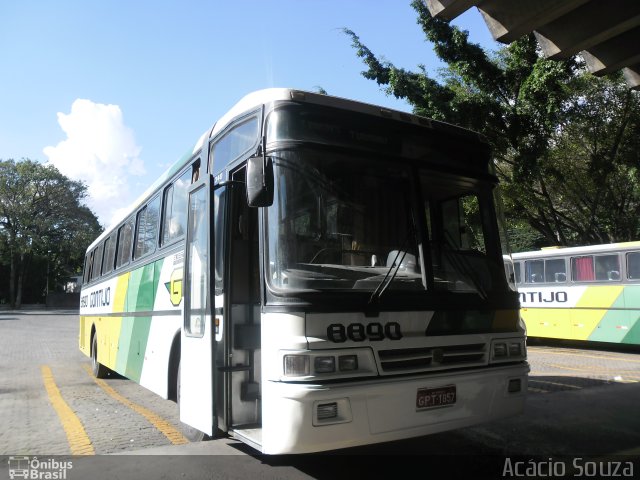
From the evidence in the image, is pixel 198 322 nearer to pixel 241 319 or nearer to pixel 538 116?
pixel 241 319

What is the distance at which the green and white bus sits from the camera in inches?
154

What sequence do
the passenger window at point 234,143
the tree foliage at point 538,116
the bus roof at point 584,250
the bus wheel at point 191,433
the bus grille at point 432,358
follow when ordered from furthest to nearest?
1. the tree foliage at point 538,116
2. the bus roof at point 584,250
3. the bus wheel at point 191,433
4. the passenger window at point 234,143
5. the bus grille at point 432,358

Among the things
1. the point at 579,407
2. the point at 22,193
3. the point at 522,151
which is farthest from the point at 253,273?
the point at 22,193

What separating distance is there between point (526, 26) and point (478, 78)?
10451mm

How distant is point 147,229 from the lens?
25.6ft

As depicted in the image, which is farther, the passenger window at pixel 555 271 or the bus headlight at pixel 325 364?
the passenger window at pixel 555 271

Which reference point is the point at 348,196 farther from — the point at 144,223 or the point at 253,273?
the point at 144,223

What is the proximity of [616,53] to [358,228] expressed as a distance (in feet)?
18.4

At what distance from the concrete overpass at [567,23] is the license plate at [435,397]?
419 cm

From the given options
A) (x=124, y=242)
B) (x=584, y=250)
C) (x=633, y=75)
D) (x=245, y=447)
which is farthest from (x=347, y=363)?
(x=584, y=250)

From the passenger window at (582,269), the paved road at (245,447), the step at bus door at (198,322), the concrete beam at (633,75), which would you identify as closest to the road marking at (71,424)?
the paved road at (245,447)

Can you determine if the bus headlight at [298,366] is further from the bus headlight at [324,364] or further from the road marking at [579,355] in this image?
the road marking at [579,355]

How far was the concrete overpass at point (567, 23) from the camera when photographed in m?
6.19

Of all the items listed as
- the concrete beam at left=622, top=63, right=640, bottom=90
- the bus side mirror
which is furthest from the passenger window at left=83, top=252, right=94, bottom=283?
the concrete beam at left=622, top=63, right=640, bottom=90
